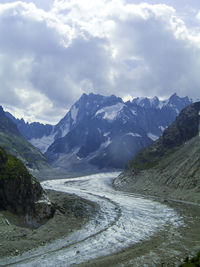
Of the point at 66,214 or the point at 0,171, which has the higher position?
the point at 0,171

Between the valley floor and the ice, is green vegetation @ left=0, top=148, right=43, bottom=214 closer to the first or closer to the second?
the valley floor

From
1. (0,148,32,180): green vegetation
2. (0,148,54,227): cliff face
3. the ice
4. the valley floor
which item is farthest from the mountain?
(0,148,32,180): green vegetation

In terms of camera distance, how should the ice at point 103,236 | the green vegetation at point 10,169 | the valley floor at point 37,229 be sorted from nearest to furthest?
the ice at point 103,236 < the valley floor at point 37,229 < the green vegetation at point 10,169

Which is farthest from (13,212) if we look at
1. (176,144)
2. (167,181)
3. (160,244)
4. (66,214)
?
(176,144)

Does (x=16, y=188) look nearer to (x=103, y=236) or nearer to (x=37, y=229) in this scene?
(x=37, y=229)

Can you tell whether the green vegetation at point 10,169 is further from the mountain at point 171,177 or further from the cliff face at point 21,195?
the mountain at point 171,177

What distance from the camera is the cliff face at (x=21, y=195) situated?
54875mm

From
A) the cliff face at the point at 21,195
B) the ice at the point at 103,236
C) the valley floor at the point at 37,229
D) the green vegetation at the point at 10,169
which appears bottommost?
the ice at the point at 103,236

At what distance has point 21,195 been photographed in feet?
187

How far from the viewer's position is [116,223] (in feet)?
208

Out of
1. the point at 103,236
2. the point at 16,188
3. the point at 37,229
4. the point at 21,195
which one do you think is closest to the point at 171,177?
the point at 103,236

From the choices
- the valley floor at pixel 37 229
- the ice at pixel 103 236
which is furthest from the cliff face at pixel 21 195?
the ice at pixel 103 236

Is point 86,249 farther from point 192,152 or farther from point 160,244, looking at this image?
point 192,152

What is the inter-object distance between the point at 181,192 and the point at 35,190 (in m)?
69.6
